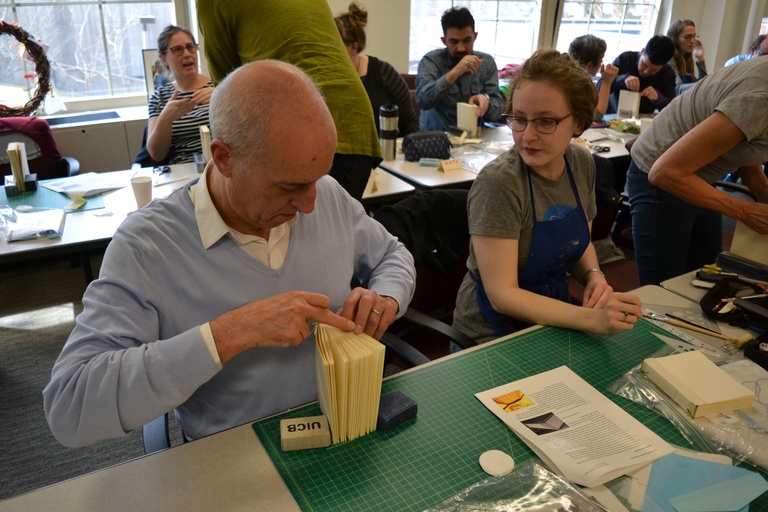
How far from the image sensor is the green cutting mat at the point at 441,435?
1.05m

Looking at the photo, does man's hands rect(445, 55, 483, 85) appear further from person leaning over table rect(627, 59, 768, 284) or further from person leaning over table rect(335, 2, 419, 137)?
person leaning over table rect(627, 59, 768, 284)

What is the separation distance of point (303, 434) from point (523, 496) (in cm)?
42

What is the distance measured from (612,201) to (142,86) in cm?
389

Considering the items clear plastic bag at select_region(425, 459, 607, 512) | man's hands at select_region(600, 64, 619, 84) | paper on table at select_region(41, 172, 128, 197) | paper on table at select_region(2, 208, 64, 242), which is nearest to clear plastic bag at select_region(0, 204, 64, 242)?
paper on table at select_region(2, 208, 64, 242)

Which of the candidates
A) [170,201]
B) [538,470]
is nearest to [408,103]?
[170,201]

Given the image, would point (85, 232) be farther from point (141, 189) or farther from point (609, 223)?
point (609, 223)

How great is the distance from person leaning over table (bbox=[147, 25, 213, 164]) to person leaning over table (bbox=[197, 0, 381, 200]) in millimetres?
1198

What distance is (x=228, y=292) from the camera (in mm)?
1285

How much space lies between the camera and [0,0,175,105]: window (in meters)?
4.30

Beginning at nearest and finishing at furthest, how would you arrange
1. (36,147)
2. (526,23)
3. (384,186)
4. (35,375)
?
(35,375), (384,186), (36,147), (526,23)

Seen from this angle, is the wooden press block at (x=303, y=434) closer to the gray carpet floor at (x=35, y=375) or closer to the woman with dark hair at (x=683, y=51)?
the gray carpet floor at (x=35, y=375)

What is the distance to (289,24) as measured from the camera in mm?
2074

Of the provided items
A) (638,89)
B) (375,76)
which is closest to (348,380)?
(375,76)

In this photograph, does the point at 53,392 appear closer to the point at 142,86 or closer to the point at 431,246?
the point at 431,246
